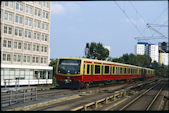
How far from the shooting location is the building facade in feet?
161

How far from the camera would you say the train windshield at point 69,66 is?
22.4m

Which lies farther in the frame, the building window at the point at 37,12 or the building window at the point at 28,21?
the building window at the point at 37,12

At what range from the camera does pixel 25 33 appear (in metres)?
53.8

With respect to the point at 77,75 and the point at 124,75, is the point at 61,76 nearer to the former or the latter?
the point at 77,75

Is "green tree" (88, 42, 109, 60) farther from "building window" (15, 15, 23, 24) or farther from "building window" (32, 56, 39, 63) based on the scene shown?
"building window" (15, 15, 23, 24)

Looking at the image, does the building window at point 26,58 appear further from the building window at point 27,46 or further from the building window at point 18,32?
the building window at point 18,32

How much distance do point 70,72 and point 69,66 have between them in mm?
629

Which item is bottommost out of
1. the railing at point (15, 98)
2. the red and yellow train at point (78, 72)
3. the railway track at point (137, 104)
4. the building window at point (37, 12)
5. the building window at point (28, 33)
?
the railway track at point (137, 104)

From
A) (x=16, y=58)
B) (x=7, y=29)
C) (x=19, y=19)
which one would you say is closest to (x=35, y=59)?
(x=16, y=58)

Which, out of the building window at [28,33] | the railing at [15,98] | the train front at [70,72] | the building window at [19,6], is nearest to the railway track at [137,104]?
the railing at [15,98]

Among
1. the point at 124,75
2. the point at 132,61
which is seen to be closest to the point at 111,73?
the point at 124,75

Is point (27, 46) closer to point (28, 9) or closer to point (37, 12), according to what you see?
point (28, 9)

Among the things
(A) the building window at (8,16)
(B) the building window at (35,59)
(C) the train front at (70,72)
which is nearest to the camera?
(C) the train front at (70,72)

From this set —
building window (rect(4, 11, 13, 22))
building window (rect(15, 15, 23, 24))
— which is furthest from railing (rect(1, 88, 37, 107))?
building window (rect(15, 15, 23, 24))
